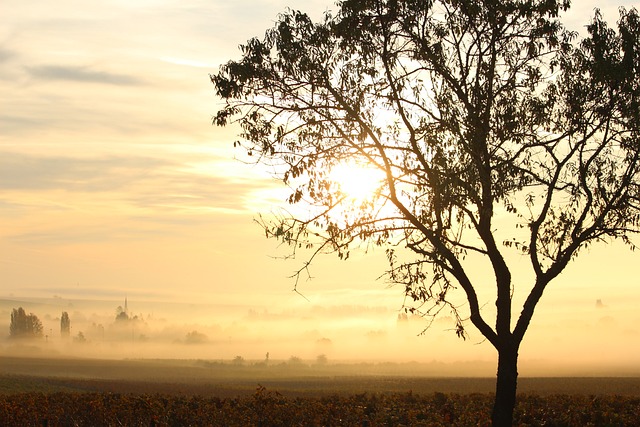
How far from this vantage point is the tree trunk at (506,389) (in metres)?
23.7

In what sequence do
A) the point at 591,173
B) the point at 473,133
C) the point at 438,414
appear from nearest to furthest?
the point at 473,133
the point at 591,173
the point at 438,414

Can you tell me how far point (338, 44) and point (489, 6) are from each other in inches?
188

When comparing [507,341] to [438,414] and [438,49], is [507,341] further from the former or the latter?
[438,49]

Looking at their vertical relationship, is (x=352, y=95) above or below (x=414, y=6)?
below

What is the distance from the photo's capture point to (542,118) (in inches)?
1004

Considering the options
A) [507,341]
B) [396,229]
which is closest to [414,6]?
[396,229]

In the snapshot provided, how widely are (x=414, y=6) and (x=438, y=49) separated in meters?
1.53

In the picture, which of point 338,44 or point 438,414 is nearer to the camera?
point 338,44

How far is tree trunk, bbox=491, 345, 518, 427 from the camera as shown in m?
23.7

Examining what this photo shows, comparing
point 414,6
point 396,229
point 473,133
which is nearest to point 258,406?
point 396,229

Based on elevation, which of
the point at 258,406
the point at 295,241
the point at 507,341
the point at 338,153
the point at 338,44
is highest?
the point at 338,44

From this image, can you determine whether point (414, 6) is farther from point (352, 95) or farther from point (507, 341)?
point (507, 341)

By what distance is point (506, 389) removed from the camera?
23828 millimetres

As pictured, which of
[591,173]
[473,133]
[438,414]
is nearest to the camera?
[473,133]
